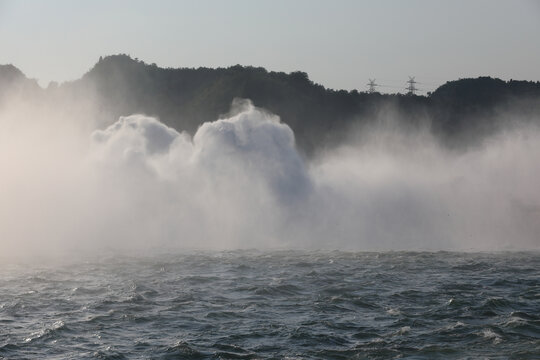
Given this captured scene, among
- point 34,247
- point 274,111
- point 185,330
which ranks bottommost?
point 185,330

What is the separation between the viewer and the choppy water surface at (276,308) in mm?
19484

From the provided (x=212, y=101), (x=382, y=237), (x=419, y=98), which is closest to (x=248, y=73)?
(x=212, y=101)

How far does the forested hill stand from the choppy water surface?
67.2 metres

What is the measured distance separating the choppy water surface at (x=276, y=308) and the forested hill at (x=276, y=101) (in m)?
67.2

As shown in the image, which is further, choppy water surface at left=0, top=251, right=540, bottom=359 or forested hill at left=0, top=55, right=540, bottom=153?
forested hill at left=0, top=55, right=540, bottom=153

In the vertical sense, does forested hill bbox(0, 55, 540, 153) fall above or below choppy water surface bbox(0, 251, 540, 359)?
above

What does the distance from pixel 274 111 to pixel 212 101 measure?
8678 millimetres

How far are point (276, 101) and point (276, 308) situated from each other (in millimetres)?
87908

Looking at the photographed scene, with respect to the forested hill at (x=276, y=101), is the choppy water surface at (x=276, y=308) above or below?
below

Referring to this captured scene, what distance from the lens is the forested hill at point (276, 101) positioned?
10675 centimetres

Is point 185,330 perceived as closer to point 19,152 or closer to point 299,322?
point 299,322

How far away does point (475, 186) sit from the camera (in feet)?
164

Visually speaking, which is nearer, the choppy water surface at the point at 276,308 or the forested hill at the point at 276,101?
the choppy water surface at the point at 276,308

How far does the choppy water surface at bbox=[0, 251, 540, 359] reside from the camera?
19.5 meters
